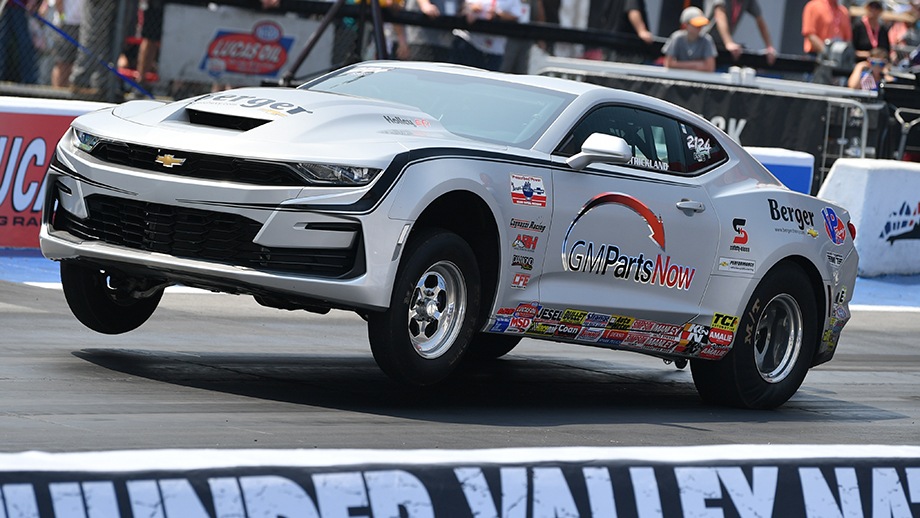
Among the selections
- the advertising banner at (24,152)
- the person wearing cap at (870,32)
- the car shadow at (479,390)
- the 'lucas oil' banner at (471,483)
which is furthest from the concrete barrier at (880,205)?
the 'lucas oil' banner at (471,483)

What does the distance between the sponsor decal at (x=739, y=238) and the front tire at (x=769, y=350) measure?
0.26 metres

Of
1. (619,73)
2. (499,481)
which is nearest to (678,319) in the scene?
(499,481)

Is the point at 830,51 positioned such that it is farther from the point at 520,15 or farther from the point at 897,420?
the point at 897,420

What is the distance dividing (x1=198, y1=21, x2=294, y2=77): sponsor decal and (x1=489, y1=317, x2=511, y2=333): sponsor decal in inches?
374

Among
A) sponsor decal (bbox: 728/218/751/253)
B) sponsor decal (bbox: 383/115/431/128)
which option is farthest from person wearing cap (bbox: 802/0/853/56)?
sponsor decal (bbox: 383/115/431/128)

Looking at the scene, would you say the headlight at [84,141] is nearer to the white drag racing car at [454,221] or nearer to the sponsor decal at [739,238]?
the white drag racing car at [454,221]

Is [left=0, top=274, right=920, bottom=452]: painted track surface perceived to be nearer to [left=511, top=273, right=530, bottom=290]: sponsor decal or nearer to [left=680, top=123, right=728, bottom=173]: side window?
[left=511, top=273, right=530, bottom=290]: sponsor decal

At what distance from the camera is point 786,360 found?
28.5 feet

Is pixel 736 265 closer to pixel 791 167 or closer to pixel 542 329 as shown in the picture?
pixel 542 329

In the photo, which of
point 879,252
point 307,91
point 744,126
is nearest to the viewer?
point 307,91

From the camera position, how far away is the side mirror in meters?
7.28

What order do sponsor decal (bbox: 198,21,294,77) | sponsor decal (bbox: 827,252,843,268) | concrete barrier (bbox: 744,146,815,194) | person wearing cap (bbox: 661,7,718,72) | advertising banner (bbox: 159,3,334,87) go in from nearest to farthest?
1. sponsor decal (bbox: 827,252,843,268)
2. concrete barrier (bbox: 744,146,815,194)
3. advertising banner (bbox: 159,3,334,87)
4. sponsor decal (bbox: 198,21,294,77)
5. person wearing cap (bbox: 661,7,718,72)

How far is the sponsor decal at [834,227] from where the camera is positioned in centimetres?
891

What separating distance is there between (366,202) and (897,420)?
12.0 ft
